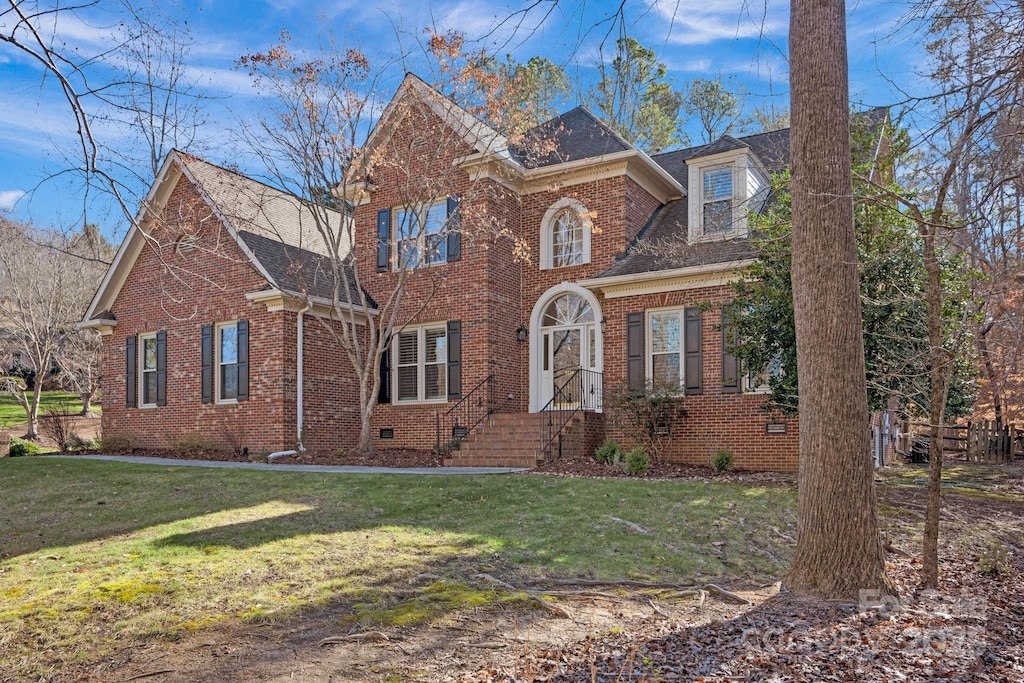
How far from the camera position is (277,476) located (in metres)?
12.2

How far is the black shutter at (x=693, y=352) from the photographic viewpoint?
15375mm

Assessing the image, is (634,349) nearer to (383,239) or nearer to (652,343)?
(652,343)

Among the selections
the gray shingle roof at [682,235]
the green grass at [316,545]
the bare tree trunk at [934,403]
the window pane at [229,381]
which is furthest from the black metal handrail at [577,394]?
the bare tree trunk at [934,403]

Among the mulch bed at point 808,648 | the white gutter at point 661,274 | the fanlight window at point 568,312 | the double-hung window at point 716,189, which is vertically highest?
the double-hung window at point 716,189

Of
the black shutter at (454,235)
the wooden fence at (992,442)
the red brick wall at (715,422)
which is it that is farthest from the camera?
the wooden fence at (992,442)

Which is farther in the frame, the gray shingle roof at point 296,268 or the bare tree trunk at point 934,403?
the gray shingle roof at point 296,268

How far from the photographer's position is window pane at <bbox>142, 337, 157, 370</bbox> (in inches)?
761

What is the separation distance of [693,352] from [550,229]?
4376 millimetres

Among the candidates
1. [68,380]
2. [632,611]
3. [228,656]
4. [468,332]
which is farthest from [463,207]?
[68,380]

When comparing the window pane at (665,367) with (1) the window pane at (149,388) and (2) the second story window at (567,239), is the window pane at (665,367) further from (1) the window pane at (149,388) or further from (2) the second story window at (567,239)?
(1) the window pane at (149,388)

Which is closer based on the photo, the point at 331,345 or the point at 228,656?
the point at 228,656

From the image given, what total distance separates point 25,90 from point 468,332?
11321mm

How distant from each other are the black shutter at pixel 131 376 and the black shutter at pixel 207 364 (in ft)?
8.15

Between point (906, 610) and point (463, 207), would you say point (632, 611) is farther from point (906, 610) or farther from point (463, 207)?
point (463, 207)
